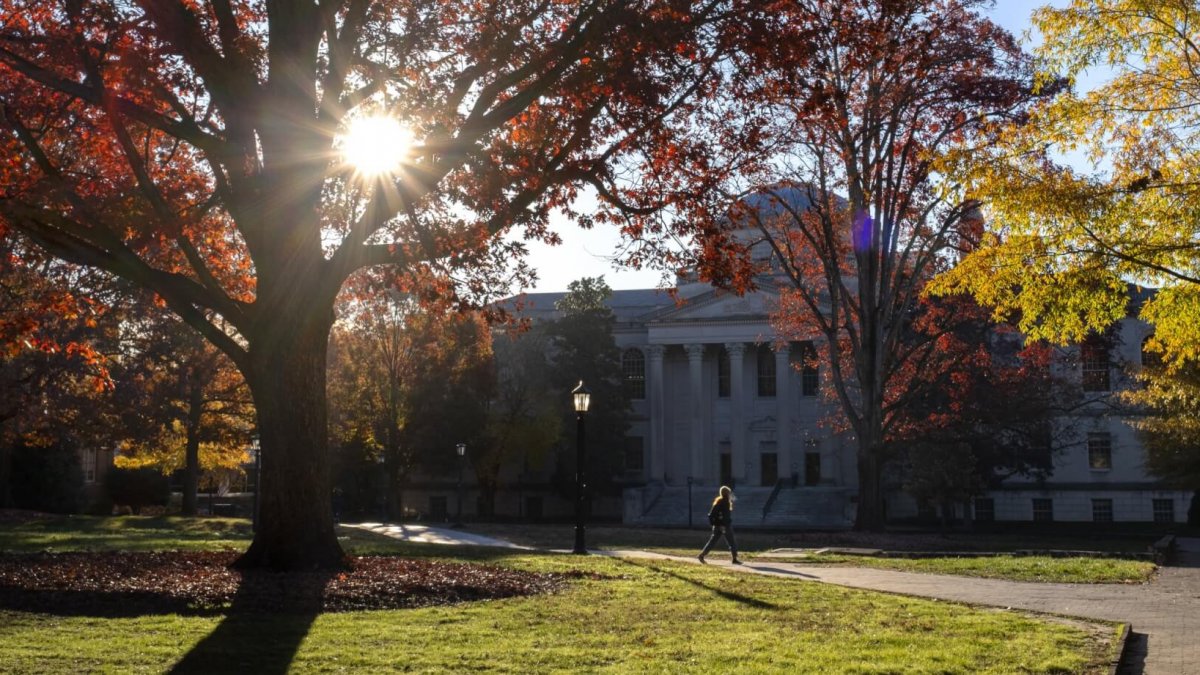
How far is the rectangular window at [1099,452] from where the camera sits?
197ft

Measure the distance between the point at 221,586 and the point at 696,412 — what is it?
51.3 metres

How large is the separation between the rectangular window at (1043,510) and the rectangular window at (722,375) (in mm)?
16294

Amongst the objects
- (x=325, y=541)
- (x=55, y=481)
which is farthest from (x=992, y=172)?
(x=55, y=481)

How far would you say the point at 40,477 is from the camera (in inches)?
1745

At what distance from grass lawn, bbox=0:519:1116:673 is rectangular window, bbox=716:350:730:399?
51145 mm

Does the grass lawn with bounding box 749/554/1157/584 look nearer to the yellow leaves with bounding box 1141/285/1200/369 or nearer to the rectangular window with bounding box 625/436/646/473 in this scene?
the yellow leaves with bounding box 1141/285/1200/369

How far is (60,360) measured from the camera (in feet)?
104

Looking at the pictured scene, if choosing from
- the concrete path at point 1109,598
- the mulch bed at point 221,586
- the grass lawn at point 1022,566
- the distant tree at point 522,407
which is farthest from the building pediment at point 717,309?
the mulch bed at point 221,586

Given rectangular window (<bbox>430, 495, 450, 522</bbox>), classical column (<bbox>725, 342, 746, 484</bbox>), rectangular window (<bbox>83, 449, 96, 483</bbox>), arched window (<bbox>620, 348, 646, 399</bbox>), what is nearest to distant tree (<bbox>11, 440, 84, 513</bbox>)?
rectangular window (<bbox>83, 449, 96, 483</bbox>)

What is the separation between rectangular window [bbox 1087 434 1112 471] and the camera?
197 ft

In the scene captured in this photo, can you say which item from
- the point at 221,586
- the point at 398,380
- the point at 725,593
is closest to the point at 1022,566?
the point at 725,593

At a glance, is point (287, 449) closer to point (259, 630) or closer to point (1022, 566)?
point (259, 630)

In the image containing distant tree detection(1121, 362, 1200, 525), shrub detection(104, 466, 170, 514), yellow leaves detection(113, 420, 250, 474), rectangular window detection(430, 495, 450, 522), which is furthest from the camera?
rectangular window detection(430, 495, 450, 522)

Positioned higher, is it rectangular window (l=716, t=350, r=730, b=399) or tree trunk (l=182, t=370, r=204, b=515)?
rectangular window (l=716, t=350, r=730, b=399)
